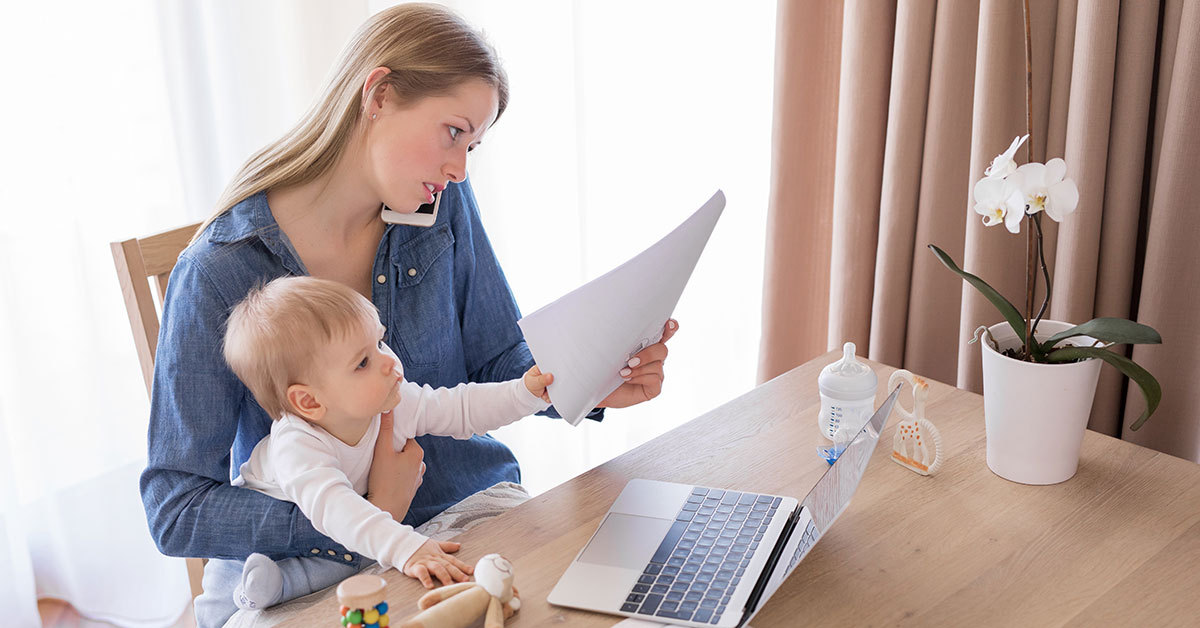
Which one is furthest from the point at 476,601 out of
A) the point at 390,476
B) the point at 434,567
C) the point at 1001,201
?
the point at 1001,201

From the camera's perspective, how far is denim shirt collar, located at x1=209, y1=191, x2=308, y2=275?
122 cm

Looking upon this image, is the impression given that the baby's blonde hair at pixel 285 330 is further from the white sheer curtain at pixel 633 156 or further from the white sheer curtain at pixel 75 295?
the white sheer curtain at pixel 633 156

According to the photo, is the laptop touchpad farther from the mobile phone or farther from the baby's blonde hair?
the mobile phone

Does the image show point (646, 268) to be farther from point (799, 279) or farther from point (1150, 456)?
point (799, 279)

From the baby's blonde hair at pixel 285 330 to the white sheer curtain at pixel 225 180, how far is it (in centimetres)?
84

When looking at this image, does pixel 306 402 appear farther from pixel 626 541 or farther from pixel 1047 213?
pixel 1047 213

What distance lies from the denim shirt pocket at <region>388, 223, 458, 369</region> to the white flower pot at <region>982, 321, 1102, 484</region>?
699mm

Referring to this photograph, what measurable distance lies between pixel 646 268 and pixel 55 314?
1402 millimetres

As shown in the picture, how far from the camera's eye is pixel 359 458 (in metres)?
1.18

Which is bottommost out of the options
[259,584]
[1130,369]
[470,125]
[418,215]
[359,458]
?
[259,584]

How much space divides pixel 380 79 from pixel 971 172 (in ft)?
2.85

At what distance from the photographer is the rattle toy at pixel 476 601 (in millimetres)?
880

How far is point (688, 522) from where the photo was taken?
3.46ft

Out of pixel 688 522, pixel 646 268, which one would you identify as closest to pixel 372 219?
pixel 646 268
